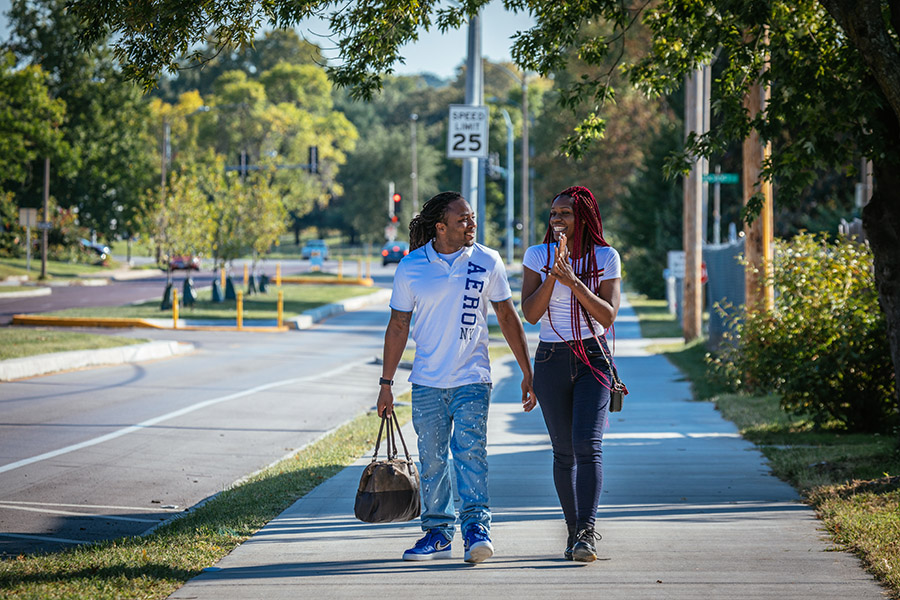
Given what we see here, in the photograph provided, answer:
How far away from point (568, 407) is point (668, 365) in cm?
1430

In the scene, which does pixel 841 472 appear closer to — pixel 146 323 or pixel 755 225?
pixel 755 225

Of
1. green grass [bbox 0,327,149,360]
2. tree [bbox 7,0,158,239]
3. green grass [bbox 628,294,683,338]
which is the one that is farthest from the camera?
tree [bbox 7,0,158,239]

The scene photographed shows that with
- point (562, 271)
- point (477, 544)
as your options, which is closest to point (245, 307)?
point (477, 544)

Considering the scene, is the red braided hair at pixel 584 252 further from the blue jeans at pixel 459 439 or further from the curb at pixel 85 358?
the curb at pixel 85 358

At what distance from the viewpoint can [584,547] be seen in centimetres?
561

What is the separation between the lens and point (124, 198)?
2483 inches

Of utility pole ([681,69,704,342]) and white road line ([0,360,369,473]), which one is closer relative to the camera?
white road line ([0,360,369,473])

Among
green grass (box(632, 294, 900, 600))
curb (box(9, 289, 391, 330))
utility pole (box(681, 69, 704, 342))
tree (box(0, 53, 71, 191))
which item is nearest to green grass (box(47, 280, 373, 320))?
curb (box(9, 289, 391, 330))

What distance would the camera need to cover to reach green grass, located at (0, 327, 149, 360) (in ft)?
55.6

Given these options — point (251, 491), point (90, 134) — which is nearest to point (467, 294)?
point (251, 491)

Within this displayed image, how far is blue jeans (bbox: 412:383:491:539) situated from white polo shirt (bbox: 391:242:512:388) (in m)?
0.08

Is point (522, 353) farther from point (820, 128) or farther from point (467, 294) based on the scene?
point (820, 128)

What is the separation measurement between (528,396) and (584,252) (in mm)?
827

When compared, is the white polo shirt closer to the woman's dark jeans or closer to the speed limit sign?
the woman's dark jeans
